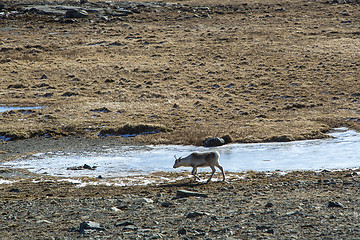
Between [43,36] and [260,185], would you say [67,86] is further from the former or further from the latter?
[260,185]

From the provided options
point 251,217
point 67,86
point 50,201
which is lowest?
point 67,86

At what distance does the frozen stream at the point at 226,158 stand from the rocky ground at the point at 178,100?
5.33ft

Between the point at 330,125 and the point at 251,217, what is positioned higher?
the point at 251,217

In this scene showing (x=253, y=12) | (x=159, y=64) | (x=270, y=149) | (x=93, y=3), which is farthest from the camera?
(x=93, y=3)

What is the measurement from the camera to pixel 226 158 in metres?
26.7

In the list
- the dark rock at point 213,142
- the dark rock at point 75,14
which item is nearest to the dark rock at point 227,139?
the dark rock at point 213,142

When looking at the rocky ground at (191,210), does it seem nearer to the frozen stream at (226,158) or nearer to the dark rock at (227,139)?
the frozen stream at (226,158)

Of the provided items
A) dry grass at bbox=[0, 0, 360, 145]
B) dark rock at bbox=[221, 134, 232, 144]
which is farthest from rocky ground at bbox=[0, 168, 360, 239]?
dry grass at bbox=[0, 0, 360, 145]

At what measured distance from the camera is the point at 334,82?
1906 inches

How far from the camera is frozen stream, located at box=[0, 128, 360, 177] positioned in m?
24.0

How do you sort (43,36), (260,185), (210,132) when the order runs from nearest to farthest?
1. (260,185)
2. (210,132)
3. (43,36)

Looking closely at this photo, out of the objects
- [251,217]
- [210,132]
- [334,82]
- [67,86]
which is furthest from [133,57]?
[251,217]

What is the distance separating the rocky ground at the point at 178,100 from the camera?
13547 mm

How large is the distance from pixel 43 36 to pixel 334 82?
45459 mm
